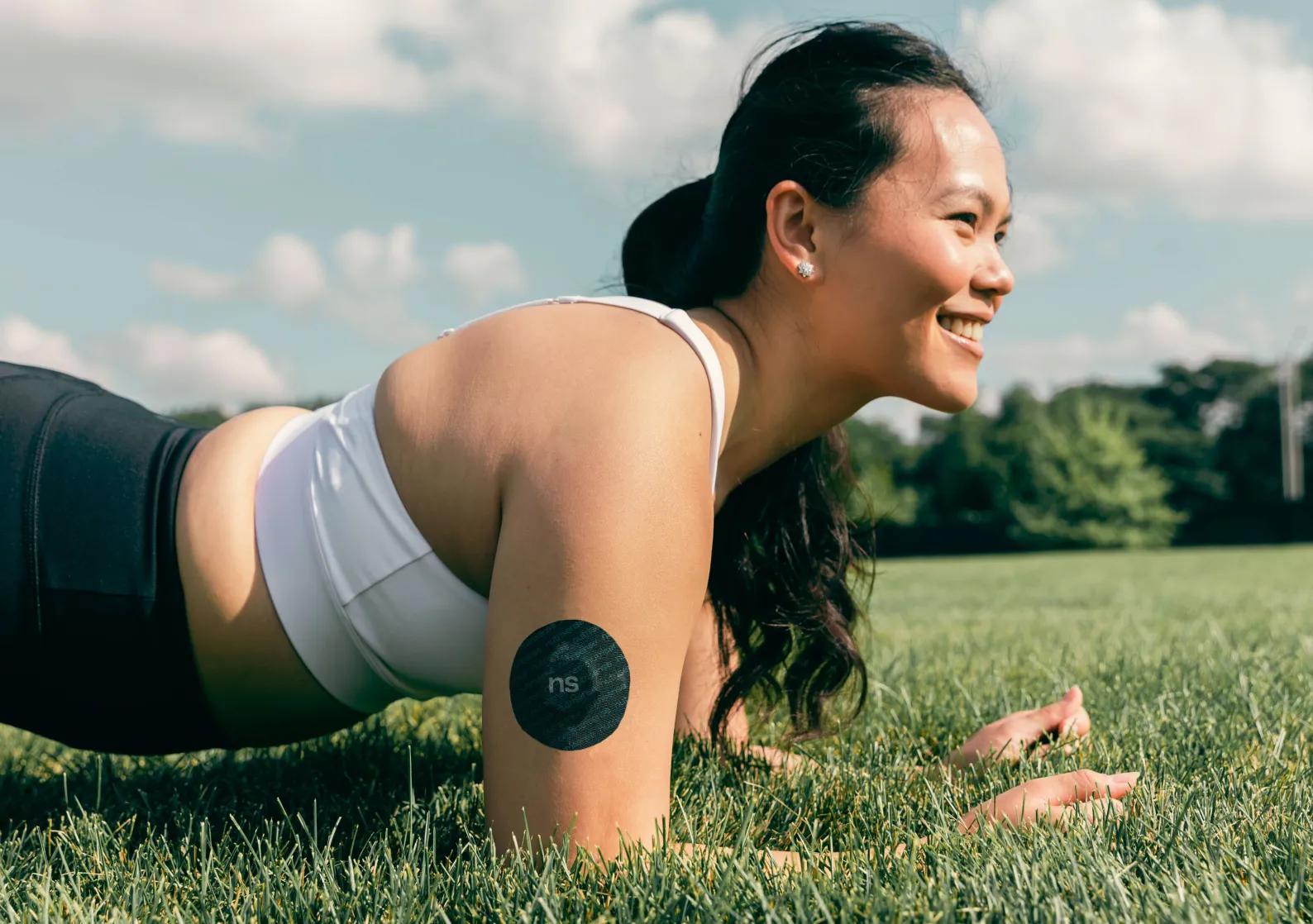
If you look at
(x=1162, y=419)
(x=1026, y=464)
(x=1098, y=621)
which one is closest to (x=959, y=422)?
(x=1026, y=464)

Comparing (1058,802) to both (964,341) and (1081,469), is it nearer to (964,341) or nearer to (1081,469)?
(964,341)

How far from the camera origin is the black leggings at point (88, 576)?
6.07 ft

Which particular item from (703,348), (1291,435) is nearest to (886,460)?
(1291,435)

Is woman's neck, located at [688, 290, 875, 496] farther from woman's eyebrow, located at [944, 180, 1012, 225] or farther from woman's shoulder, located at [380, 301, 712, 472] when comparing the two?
woman's eyebrow, located at [944, 180, 1012, 225]

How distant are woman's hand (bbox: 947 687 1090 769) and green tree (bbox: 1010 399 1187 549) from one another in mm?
54762

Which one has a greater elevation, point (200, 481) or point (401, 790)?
point (200, 481)

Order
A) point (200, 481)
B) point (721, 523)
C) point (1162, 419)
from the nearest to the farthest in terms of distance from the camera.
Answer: point (200, 481), point (721, 523), point (1162, 419)

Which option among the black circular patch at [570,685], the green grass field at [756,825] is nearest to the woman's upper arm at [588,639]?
the black circular patch at [570,685]

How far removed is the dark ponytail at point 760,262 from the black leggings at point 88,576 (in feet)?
3.91

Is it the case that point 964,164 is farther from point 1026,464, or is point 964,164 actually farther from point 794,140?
point 1026,464

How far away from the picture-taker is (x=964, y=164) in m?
2.05

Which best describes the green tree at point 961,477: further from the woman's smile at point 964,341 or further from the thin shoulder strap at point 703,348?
the thin shoulder strap at point 703,348

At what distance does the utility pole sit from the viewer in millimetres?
44031

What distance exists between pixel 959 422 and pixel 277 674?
60725mm
